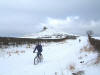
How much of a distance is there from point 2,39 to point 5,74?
2396 centimetres

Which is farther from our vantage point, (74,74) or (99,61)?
(99,61)

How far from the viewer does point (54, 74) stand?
8328 millimetres

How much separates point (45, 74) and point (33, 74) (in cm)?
70

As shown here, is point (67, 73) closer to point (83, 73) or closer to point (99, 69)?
point (83, 73)

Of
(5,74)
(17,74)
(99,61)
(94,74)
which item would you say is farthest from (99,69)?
(5,74)

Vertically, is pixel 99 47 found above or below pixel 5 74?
above

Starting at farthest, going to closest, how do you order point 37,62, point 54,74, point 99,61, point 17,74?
point 37,62
point 99,61
point 17,74
point 54,74

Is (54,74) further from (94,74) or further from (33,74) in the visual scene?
(94,74)

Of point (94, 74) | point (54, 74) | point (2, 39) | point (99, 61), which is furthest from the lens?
point (2, 39)

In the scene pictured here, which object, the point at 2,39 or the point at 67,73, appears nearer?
the point at 67,73

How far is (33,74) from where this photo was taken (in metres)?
8.70

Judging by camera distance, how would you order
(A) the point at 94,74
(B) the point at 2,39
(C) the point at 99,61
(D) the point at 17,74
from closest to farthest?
(A) the point at 94,74 → (D) the point at 17,74 → (C) the point at 99,61 → (B) the point at 2,39

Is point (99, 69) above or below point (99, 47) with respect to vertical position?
below

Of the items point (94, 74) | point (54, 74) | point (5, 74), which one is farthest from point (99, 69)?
point (5, 74)
